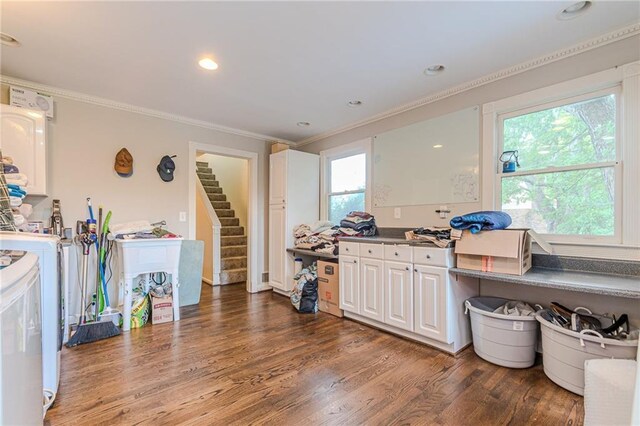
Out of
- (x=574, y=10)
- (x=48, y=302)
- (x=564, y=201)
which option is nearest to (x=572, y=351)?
(x=564, y=201)

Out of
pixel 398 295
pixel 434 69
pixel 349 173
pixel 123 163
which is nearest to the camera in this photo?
pixel 434 69

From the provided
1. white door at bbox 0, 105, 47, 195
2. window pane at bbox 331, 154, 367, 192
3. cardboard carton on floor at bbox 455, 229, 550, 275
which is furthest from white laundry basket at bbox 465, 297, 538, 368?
white door at bbox 0, 105, 47, 195

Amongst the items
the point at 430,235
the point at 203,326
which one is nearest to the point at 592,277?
the point at 430,235

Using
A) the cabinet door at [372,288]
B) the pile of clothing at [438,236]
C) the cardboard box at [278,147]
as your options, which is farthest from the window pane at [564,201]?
the cardboard box at [278,147]

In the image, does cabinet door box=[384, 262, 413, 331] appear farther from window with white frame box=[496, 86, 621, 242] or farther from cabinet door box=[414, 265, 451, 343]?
window with white frame box=[496, 86, 621, 242]

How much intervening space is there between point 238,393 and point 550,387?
79.3 inches

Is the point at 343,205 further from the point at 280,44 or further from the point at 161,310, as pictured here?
the point at 161,310

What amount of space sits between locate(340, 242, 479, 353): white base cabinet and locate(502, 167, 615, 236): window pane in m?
0.73

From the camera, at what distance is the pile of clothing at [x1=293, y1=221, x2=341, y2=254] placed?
3625mm

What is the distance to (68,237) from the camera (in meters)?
2.93

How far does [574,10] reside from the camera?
1784mm

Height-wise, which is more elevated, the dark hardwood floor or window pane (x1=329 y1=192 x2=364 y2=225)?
window pane (x1=329 y1=192 x2=364 y2=225)

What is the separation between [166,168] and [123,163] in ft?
1.45

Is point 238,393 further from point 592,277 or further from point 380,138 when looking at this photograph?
point 380,138
